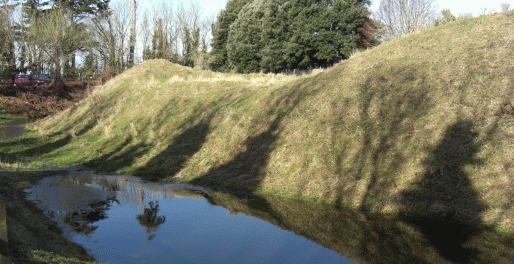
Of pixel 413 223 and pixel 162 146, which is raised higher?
pixel 162 146

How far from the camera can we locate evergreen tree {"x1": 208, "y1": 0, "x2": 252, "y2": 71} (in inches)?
2239

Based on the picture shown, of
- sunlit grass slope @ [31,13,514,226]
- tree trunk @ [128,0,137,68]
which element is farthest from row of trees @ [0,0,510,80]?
sunlit grass slope @ [31,13,514,226]

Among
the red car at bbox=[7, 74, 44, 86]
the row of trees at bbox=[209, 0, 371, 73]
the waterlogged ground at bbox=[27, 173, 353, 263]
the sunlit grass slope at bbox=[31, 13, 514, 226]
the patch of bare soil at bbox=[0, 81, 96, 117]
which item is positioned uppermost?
the row of trees at bbox=[209, 0, 371, 73]

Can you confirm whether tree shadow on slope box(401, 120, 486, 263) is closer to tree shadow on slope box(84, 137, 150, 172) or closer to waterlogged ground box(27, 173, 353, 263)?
waterlogged ground box(27, 173, 353, 263)

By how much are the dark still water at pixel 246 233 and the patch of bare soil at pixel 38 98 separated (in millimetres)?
31373

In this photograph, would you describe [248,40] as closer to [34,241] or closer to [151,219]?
[151,219]

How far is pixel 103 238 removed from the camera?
779 cm

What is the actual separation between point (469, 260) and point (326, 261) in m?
2.60

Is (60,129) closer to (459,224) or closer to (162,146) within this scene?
(162,146)

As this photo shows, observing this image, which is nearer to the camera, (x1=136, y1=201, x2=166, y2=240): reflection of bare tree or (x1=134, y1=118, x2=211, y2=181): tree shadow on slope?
(x1=136, y1=201, x2=166, y2=240): reflection of bare tree

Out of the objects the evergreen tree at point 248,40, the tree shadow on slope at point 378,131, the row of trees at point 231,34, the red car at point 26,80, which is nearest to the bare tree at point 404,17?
the row of trees at point 231,34

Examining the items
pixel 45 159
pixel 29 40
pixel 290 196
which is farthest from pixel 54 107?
pixel 290 196

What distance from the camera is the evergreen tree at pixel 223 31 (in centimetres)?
5688

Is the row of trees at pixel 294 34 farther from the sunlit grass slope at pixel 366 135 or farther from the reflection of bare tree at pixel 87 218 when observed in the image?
the reflection of bare tree at pixel 87 218
